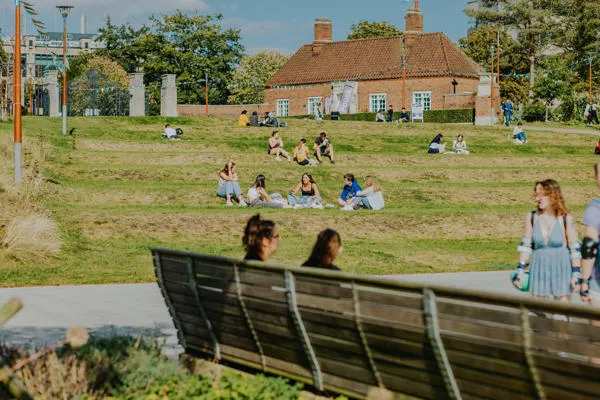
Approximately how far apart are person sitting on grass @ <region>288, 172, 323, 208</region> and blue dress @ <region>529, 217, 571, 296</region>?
51.0 ft

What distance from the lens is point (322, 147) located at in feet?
107

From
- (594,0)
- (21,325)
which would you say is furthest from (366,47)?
(21,325)

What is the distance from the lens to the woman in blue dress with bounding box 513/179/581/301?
8.55m

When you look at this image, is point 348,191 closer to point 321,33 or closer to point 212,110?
point 212,110

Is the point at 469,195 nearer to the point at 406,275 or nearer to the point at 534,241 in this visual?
the point at 406,275

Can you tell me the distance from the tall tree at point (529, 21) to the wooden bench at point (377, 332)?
73.1 meters

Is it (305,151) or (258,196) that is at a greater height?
(305,151)

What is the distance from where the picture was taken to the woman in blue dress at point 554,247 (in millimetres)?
8547

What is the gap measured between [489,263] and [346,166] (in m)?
13.3

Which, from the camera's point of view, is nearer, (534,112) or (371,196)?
(371,196)

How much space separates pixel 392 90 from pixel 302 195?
47.1 metres

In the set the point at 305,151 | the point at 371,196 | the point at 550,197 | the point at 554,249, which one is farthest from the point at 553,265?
the point at 305,151

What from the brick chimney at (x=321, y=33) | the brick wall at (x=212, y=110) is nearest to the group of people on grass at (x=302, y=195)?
the brick wall at (x=212, y=110)

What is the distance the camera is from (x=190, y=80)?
3588 inches
